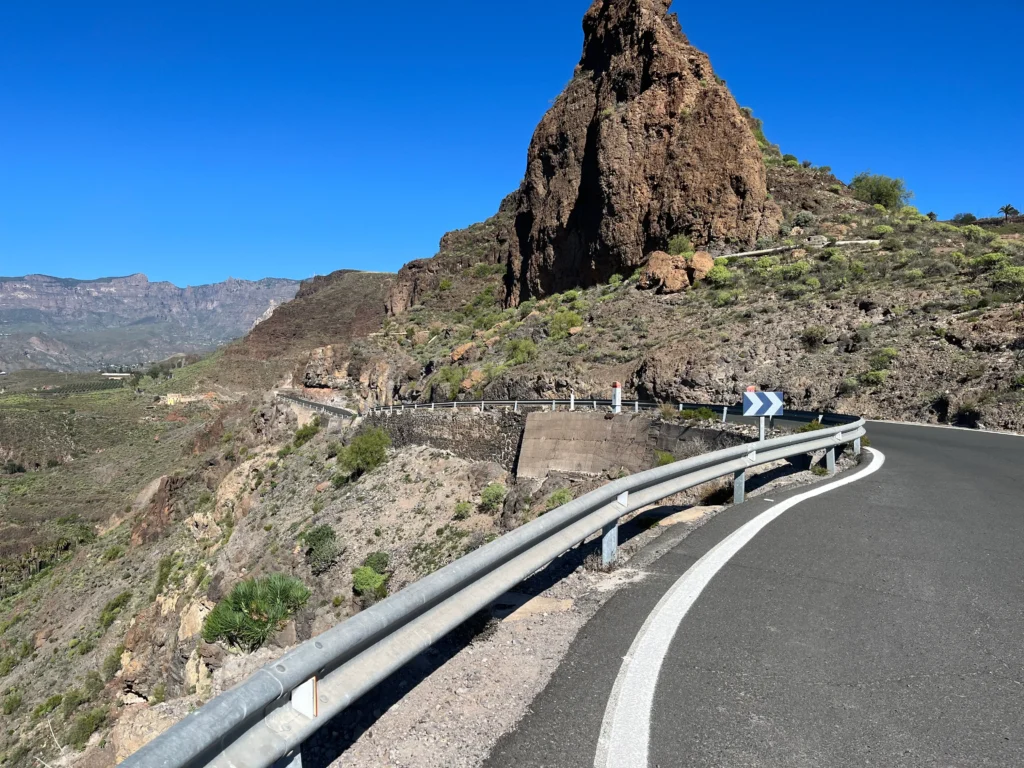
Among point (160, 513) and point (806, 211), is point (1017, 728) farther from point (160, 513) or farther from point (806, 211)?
point (160, 513)

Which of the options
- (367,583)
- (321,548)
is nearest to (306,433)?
(321,548)

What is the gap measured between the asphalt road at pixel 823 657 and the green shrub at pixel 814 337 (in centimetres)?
1840

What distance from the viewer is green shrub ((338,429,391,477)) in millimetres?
27406

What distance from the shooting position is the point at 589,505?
5293 mm

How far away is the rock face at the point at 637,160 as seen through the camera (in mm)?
36125

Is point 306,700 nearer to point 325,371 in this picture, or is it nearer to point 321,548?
point 321,548

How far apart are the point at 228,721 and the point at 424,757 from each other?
0.94 meters

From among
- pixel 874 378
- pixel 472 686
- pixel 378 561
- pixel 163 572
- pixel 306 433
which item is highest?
pixel 874 378

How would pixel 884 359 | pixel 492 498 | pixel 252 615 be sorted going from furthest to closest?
pixel 884 359, pixel 492 498, pixel 252 615

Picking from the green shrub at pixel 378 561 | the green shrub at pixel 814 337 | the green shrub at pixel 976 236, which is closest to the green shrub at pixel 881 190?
the green shrub at pixel 976 236

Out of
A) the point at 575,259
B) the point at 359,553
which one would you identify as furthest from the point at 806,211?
the point at 359,553

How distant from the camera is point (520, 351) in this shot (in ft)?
106

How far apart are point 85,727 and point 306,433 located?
20.3m

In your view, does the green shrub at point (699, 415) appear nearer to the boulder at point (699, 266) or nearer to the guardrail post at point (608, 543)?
the guardrail post at point (608, 543)
